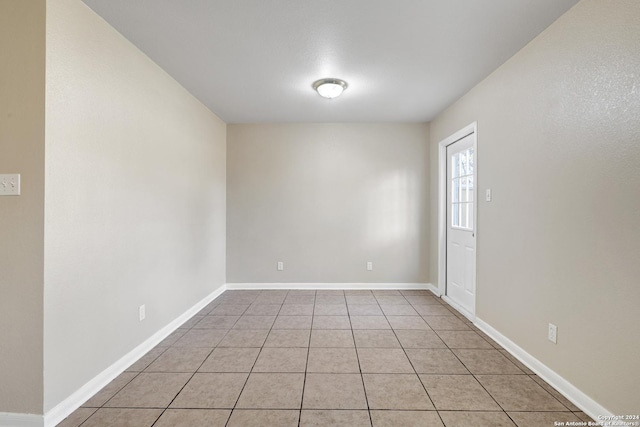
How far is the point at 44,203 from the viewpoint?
5.35 ft

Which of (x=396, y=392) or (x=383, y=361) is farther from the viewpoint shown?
(x=383, y=361)

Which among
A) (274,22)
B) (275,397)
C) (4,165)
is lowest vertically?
(275,397)

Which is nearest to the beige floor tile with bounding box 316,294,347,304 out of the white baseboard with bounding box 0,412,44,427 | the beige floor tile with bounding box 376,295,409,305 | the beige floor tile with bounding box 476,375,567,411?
the beige floor tile with bounding box 376,295,409,305

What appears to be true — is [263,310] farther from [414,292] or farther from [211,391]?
[414,292]

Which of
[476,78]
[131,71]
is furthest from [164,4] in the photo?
[476,78]

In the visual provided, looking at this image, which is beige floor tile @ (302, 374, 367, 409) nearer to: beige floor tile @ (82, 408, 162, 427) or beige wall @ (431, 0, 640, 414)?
beige floor tile @ (82, 408, 162, 427)

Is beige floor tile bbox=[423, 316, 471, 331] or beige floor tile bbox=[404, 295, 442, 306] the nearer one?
beige floor tile bbox=[423, 316, 471, 331]

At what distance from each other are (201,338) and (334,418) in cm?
164

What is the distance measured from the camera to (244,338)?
9.34ft

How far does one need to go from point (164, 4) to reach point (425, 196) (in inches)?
150

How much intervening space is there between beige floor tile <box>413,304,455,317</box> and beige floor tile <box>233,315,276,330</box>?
1.73 meters

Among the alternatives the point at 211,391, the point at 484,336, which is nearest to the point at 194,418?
the point at 211,391

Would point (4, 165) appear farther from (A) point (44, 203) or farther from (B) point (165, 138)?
(B) point (165, 138)

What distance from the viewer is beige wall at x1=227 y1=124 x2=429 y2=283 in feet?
14.7
